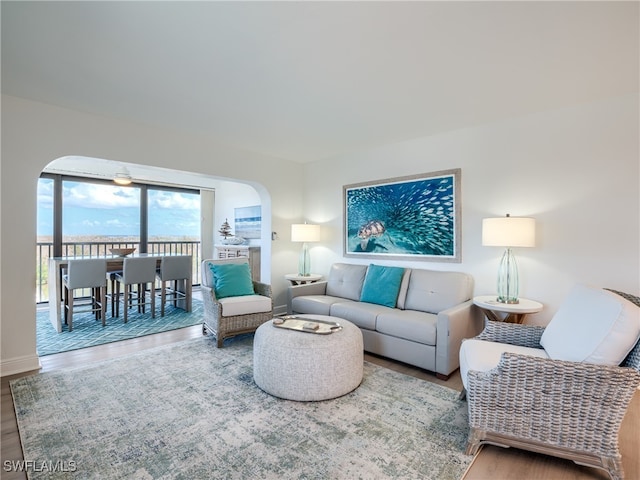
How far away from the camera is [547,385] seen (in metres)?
1.67

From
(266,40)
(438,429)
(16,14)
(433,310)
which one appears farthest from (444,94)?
(16,14)

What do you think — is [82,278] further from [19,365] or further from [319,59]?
[319,59]

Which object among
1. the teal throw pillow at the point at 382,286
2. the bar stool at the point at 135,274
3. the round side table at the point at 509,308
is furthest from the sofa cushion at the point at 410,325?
the bar stool at the point at 135,274

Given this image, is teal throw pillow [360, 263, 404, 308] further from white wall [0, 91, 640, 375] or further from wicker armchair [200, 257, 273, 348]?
wicker armchair [200, 257, 273, 348]

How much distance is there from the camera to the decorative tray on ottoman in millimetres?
2618

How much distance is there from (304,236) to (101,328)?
2.97 metres

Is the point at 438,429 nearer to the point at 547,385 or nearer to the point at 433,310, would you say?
the point at 547,385

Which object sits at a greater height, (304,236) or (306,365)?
(304,236)

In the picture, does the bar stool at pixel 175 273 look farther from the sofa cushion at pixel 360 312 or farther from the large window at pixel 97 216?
the sofa cushion at pixel 360 312

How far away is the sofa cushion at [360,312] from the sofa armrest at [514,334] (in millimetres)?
1087

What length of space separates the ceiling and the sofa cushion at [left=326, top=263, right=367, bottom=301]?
1.86 m

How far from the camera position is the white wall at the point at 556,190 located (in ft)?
8.70

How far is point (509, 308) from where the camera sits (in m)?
2.69

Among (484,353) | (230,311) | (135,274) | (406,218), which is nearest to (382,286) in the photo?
(406,218)
